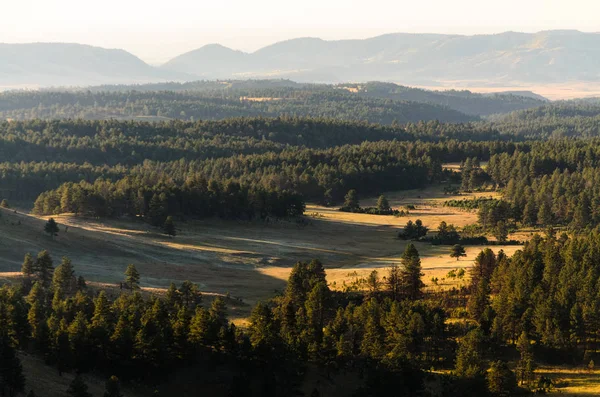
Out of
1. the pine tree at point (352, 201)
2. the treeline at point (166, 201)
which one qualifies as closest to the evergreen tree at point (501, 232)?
the treeline at point (166, 201)

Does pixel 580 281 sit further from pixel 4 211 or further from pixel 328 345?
pixel 4 211

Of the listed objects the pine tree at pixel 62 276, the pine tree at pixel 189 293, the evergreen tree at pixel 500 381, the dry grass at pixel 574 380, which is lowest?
the dry grass at pixel 574 380

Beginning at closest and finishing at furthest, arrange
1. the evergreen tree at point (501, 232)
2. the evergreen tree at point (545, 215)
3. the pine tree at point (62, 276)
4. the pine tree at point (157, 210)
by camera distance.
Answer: the pine tree at point (62, 276) < the evergreen tree at point (501, 232) < the pine tree at point (157, 210) < the evergreen tree at point (545, 215)

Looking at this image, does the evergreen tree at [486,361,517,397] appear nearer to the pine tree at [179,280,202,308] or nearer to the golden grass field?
the golden grass field

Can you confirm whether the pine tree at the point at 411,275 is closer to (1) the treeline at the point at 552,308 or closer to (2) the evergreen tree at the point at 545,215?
(1) the treeline at the point at 552,308

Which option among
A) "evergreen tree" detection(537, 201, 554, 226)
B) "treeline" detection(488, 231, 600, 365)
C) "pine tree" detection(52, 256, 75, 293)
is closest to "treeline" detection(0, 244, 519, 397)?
"pine tree" detection(52, 256, 75, 293)

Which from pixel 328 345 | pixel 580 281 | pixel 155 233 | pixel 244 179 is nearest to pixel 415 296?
pixel 580 281

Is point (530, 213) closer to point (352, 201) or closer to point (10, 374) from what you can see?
point (352, 201)

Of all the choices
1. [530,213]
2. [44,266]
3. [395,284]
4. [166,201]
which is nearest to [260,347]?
[395,284]
